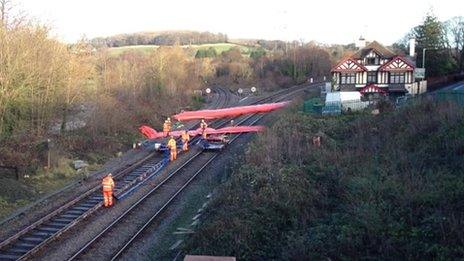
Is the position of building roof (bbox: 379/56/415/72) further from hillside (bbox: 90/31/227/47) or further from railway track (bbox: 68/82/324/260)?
hillside (bbox: 90/31/227/47)

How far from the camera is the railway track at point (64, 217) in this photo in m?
13.3

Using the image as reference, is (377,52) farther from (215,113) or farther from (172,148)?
(172,148)

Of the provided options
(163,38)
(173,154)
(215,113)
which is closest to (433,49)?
(215,113)

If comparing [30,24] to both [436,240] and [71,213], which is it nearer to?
[71,213]

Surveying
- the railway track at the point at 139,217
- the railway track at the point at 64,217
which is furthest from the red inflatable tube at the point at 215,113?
the railway track at the point at 64,217

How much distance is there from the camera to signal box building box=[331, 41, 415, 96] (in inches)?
1756

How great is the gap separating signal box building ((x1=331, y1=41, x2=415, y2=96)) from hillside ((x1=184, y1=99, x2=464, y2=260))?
2445 centimetres

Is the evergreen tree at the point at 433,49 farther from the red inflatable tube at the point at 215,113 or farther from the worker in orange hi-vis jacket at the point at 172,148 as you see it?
the worker in orange hi-vis jacket at the point at 172,148

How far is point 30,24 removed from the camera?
26.3 m

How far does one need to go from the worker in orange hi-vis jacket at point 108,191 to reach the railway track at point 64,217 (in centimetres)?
26

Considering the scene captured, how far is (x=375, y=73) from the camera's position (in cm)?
4559

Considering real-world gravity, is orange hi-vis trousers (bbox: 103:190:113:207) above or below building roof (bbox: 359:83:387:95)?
below

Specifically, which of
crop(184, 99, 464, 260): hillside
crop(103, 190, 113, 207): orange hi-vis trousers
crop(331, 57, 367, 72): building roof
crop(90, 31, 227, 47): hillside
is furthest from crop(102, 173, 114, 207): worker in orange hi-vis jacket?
crop(90, 31, 227, 47): hillside

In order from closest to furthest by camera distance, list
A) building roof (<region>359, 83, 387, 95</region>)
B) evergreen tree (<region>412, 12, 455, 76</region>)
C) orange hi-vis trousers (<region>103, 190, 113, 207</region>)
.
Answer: orange hi-vis trousers (<region>103, 190, 113, 207</region>), building roof (<region>359, 83, 387, 95</region>), evergreen tree (<region>412, 12, 455, 76</region>)
